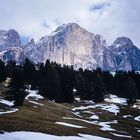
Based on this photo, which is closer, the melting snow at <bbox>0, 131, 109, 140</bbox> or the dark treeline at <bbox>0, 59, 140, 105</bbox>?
the melting snow at <bbox>0, 131, 109, 140</bbox>

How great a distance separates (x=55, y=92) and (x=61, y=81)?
A: 13485mm

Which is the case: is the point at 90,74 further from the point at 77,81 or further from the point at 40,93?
the point at 40,93

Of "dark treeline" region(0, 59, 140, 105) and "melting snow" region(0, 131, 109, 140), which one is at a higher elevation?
"dark treeline" region(0, 59, 140, 105)

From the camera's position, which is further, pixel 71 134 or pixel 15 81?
pixel 15 81

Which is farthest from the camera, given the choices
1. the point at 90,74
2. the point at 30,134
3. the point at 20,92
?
the point at 90,74

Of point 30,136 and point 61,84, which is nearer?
point 30,136

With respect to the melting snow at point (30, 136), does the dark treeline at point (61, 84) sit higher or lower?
higher

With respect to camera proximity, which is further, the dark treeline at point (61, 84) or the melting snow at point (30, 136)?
the dark treeline at point (61, 84)

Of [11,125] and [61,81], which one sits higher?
[61,81]

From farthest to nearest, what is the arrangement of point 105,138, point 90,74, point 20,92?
point 90,74, point 20,92, point 105,138

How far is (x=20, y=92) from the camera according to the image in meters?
82.5

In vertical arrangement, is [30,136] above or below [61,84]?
below

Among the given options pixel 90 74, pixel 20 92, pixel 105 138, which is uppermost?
pixel 90 74

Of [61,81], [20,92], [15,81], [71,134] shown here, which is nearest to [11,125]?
[71,134]
